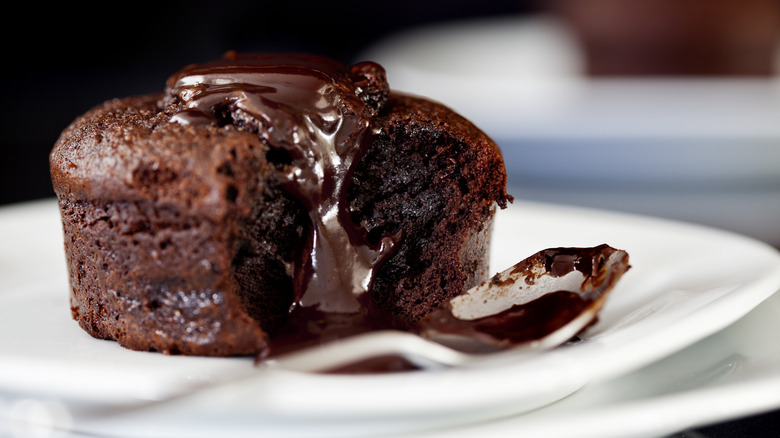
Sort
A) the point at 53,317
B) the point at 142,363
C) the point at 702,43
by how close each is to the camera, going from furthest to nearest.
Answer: the point at 702,43 → the point at 53,317 → the point at 142,363

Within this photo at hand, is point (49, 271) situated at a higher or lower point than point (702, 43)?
lower

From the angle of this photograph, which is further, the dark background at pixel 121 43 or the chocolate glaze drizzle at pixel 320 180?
the dark background at pixel 121 43

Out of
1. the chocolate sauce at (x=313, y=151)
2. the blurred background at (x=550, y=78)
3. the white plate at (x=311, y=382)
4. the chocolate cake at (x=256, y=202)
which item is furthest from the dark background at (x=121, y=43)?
the white plate at (x=311, y=382)

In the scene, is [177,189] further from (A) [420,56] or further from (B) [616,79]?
(A) [420,56]

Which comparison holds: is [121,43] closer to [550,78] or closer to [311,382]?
[550,78]

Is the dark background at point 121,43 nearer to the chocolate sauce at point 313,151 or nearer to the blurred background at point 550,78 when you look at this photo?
the blurred background at point 550,78

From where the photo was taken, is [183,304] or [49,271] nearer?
[183,304]

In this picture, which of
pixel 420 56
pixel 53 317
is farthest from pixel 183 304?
pixel 420 56

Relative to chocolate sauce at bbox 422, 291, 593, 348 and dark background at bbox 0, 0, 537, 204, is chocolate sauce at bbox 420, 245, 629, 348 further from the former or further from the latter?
dark background at bbox 0, 0, 537, 204

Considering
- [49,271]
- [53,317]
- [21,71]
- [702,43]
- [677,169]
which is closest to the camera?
[53,317]
